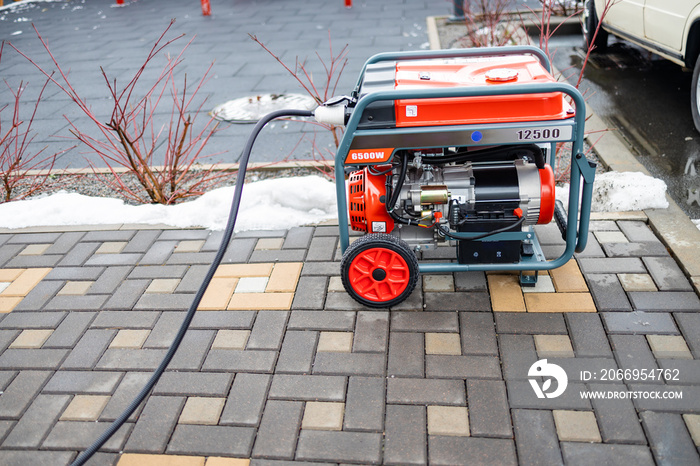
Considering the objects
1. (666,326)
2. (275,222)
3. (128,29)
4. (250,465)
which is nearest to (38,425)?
(250,465)

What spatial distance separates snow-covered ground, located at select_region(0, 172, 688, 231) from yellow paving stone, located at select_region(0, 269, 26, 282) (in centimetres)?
54

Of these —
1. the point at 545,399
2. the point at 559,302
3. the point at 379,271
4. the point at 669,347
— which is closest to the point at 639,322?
the point at 669,347

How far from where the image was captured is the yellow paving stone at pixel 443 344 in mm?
2525

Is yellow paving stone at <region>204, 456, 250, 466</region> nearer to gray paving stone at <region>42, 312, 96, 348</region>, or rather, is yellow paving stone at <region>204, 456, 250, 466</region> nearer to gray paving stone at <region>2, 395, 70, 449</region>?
gray paving stone at <region>2, 395, 70, 449</region>

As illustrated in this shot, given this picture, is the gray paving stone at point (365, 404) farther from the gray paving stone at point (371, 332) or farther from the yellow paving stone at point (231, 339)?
the yellow paving stone at point (231, 339)

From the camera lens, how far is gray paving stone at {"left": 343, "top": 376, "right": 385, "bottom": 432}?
2182 millimetres

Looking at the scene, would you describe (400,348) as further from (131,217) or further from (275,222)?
(131,217)

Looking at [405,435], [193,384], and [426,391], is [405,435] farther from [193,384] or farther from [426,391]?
[193,384]

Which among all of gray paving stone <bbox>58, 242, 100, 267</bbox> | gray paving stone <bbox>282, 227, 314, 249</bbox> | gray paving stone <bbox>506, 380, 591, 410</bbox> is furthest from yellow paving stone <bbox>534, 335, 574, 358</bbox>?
gray paving stone <bbox>58, 242, 100, 267</bbox>

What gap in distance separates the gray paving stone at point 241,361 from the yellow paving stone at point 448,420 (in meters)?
0.74

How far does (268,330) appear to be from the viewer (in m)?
2.73

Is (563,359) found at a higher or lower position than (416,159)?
lower

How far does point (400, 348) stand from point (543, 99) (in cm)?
125

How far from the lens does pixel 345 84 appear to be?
6.22 m
